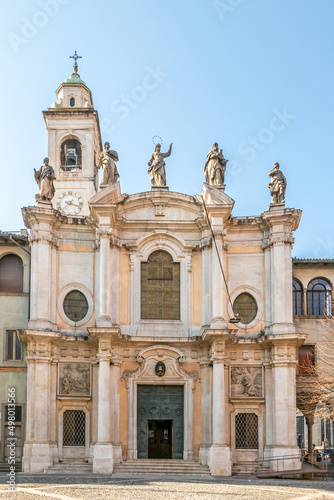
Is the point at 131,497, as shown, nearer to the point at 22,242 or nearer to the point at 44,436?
the point at 44,436

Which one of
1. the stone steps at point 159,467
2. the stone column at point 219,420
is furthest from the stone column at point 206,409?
the stone column at point 219,420

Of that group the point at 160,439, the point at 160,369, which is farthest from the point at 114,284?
the point at 160,439

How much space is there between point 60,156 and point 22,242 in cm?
1468

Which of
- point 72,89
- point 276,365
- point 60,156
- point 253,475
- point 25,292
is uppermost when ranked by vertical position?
point 72,89

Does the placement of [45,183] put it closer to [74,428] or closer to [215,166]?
[215,166]

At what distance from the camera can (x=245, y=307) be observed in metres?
34.2

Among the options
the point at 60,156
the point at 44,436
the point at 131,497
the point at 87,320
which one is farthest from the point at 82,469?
the point at 60,156

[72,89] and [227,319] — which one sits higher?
[72,89]

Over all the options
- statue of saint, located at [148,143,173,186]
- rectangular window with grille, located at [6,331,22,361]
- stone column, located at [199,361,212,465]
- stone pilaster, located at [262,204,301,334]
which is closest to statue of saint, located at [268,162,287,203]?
stone pilaster, located at [262,204,301,334]

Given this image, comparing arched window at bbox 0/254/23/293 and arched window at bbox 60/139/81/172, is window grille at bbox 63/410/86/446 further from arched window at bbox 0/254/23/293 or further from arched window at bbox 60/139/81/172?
arched window at bbox 60/139/81/172

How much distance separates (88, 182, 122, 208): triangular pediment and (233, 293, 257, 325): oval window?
699 cm

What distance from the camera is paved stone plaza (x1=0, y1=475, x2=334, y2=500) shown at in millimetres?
23641

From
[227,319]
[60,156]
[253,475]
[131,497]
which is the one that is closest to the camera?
[131,497]

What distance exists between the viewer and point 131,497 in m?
23.3
